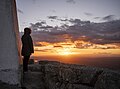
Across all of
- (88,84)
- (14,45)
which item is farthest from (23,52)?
(88,84)

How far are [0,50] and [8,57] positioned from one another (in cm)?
37

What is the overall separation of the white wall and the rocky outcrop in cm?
81

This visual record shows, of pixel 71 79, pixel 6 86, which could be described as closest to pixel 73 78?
pixel 71 79

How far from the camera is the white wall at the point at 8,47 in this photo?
7535 mm

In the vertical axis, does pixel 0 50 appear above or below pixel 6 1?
below

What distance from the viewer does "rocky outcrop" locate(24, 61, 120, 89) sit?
6305 mm

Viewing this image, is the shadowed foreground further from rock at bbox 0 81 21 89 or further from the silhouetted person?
the silhouetted person

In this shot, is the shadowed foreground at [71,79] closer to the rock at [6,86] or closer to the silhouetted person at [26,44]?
the rock at [6,86]

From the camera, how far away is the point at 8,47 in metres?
7.59

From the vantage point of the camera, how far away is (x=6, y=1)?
300 inches

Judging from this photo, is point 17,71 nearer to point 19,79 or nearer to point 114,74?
point 19,79

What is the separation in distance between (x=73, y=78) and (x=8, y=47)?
2.54 m

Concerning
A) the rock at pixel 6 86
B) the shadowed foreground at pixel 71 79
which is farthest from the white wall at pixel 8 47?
the shadowed foreground at pixel 71 79

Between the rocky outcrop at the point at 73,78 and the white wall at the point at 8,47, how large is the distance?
0.81m
